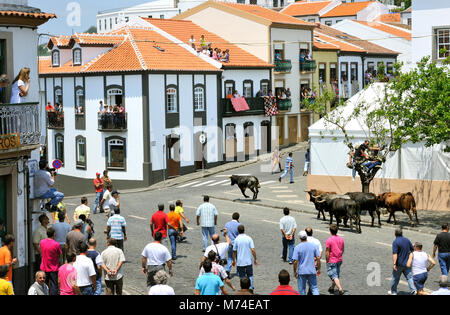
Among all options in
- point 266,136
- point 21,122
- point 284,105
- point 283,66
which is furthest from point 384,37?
point 21,122

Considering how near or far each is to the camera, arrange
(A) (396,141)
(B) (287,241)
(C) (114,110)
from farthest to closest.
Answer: (C) (114,110), (A) (396,141), (B) (287,241)

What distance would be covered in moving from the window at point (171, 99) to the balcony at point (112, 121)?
2.77 m

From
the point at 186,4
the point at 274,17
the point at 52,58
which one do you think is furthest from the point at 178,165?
the point at 186,4

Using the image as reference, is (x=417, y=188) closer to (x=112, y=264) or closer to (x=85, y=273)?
(x=112, y=264)

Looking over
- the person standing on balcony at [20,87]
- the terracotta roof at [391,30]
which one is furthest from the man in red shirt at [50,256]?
the terracotta roof at [391,30]

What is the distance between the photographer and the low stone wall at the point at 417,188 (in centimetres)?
→ 3188

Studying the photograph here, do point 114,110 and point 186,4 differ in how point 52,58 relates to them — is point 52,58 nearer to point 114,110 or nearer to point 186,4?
point 114,110

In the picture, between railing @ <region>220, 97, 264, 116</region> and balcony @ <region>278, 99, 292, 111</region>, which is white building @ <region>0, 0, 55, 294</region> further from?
balcony @ <region>278, 99, 292, 111</region>

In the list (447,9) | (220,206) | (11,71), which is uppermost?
(447,9)

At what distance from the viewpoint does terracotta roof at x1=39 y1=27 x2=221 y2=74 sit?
4556 centimetres

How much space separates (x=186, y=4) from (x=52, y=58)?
A: 29.8 meters

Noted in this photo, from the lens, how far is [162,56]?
155 ft

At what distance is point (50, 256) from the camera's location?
677 inches

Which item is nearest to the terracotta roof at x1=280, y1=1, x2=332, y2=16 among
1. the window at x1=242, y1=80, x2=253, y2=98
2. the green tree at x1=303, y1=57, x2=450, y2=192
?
the window at x1=242, y1=80, x2=253, y2=98
